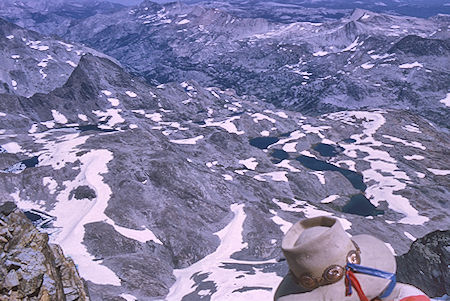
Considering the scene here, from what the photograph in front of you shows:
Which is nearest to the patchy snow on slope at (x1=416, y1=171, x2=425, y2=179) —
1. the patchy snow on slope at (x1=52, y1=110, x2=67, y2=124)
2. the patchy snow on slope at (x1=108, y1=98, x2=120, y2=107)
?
the patchy snow on slope at (x1=108, y1=98, x2=120, y2=107)

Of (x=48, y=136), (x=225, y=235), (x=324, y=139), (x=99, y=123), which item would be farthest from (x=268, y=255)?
(x=99, y=123)

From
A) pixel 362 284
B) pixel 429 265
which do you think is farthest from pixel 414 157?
pixel 362 284

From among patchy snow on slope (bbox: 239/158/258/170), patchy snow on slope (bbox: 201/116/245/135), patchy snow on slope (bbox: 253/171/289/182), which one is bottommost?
patchy snow on slope (bbox: 201/116/245/135)

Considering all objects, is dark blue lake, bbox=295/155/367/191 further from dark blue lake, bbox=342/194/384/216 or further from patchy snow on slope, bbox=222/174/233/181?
patchy snow on slope, bbox=222/174/233/181

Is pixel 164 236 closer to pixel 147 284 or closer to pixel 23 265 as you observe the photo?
pixel 147 284

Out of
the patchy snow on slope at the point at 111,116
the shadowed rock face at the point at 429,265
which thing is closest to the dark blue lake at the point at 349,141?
the patchy snow on slope at the point at 111,116

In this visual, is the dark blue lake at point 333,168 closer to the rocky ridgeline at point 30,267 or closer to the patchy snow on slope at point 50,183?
the patchy snow on slope at point 50,183
